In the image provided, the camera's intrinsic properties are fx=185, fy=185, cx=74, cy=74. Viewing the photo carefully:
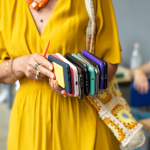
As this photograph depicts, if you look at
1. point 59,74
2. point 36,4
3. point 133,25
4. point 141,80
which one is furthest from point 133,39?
point 59,74

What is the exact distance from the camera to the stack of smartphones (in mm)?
528

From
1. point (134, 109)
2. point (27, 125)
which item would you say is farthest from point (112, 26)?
point (134, 109)

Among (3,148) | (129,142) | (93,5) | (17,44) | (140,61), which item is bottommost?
(3,148)

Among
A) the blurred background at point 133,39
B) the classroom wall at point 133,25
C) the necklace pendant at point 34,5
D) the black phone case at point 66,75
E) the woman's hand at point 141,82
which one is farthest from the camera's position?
the classroom wall at point 133,25

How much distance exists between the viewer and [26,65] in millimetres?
651

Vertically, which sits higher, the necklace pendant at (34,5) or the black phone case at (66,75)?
the necklace pendant at (34,5)

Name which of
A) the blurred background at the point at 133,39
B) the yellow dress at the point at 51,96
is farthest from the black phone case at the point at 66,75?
the blurred background at the point at 133,39

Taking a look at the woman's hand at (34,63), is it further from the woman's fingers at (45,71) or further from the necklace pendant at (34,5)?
the necklace pendant at (34,5)

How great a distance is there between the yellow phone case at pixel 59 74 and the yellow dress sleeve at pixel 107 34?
255mm

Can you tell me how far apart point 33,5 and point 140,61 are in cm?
181

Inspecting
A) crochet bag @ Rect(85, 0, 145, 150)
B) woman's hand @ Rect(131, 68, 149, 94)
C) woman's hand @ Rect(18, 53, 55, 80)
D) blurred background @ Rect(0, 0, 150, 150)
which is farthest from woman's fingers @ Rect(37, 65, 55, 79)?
blurred background @ Rect(0, 0, 150, 150)

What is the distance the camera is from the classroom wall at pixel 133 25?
2107 millimetres

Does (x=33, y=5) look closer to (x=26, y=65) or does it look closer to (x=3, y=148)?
(x=26, y=65)

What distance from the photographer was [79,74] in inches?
21.5
